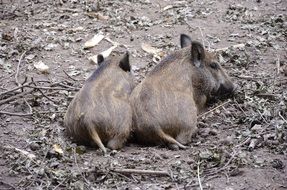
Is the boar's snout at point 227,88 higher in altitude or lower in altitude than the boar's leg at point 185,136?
higher

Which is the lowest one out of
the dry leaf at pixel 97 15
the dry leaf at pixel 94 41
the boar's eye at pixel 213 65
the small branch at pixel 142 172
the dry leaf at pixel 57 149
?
the dry leaf at pixel 57 149

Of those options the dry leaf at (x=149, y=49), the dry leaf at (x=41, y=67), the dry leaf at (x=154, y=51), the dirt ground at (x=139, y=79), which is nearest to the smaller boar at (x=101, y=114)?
the dirt ground at (x=139, y=79)

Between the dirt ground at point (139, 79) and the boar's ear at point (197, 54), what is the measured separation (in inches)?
22.2

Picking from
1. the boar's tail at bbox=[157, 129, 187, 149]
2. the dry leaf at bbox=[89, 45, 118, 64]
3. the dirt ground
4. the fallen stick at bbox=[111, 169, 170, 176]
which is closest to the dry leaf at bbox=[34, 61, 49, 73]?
the dirt ground

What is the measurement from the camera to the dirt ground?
17.0ft

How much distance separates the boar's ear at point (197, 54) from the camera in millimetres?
6567

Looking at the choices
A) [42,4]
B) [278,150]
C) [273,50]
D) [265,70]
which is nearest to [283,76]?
[265,70]

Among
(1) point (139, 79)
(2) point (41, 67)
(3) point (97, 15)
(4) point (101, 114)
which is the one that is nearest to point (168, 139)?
(4) point (101, 114)

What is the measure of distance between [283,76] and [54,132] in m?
2.99

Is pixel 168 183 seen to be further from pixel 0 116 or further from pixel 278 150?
pixel 0 116

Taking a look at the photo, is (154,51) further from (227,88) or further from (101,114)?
(101,114)

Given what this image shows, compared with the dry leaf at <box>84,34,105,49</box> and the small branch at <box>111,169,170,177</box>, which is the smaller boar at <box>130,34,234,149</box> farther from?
the dry leaf at <box>84,34,105,49</box>

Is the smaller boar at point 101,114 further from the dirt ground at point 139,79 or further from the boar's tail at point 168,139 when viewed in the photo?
the boar's tail at point 168,139

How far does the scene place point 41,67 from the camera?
8.10m
